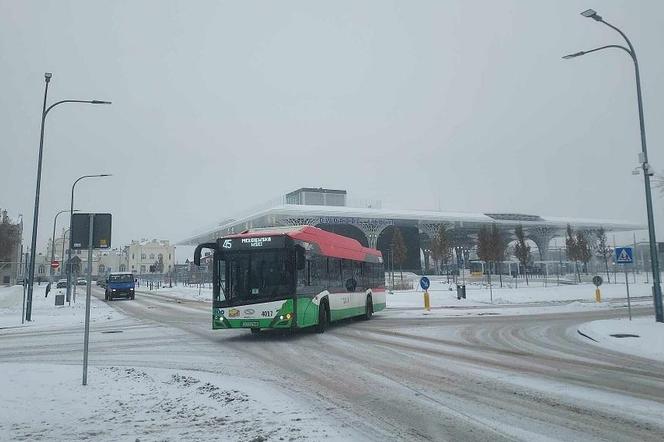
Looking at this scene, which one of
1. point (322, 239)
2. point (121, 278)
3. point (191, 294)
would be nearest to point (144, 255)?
point (191, 294)

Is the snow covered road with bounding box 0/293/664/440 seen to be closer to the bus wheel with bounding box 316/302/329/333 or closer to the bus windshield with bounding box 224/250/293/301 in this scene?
the bus wheel with bounding box 316/302/329/333

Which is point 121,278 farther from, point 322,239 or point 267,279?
point 267,279

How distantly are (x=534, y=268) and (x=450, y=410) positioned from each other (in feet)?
269

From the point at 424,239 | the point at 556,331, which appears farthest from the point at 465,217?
the point at 556,331

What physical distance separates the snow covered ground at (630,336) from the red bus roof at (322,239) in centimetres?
787

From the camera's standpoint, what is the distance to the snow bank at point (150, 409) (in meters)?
5.39

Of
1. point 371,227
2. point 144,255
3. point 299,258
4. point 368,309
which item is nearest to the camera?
point 299,258

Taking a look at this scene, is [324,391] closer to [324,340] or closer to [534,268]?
[324,340]

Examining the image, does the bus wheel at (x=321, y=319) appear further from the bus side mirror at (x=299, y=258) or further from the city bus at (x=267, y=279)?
the bus side mirror at (x=299, y=258)

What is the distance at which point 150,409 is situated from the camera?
640 centimetres

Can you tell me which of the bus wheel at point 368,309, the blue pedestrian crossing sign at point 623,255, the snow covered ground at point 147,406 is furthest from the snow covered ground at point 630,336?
the snow covered ground at point 147,406

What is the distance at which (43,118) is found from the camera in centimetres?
2173

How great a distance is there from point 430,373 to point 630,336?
7.88 m

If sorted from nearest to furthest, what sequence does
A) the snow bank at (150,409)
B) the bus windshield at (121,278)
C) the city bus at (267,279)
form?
the snow bank at (150,409), the city bus at (267,279), the bus windshield at (121,278)
